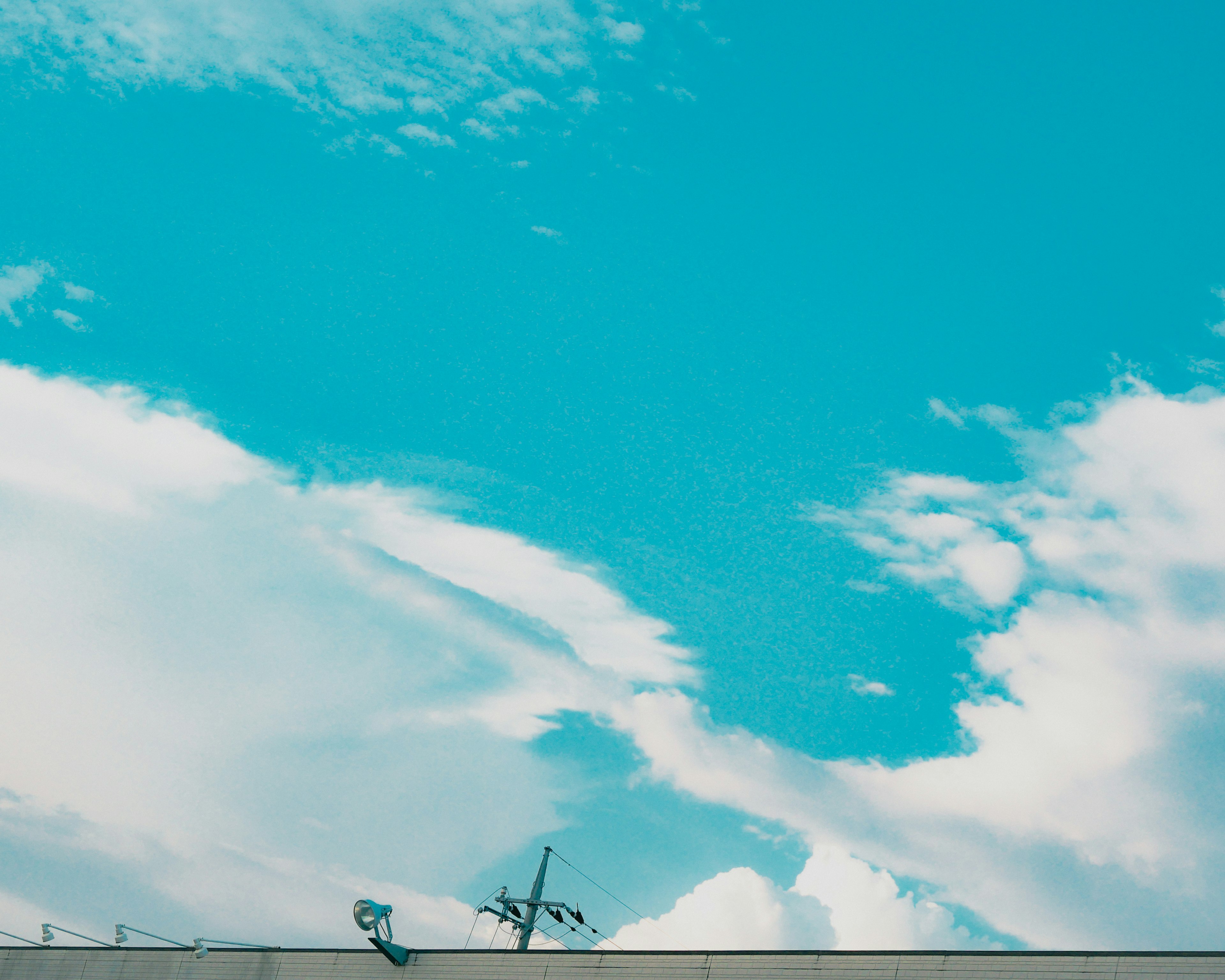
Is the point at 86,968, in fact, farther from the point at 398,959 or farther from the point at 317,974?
the point at 398,959

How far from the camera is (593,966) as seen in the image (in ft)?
98.1

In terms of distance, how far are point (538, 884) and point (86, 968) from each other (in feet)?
66.8

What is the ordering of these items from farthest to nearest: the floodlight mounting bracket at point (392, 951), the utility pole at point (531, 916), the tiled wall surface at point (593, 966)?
the utility pole at point (531, 916) < the floodlight mounting bracket at point (392, 951) < the tiled wall surface at point (593, 966)

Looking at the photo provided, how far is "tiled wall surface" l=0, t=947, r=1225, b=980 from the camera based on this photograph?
2438cm

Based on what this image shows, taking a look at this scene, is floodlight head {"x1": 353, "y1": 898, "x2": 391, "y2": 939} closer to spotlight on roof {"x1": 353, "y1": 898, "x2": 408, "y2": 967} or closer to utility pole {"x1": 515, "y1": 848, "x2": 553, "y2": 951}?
spotlight on roof {"x1": 353, "y1": 898, "x2": 408, "y2": 967}

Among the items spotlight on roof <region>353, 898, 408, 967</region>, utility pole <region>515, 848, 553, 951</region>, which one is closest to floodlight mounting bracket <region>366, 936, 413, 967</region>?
spotlight on roof <region>353, 898, 408, 967</region>

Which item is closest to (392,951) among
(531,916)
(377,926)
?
(377,926)

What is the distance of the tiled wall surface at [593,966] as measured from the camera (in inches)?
960

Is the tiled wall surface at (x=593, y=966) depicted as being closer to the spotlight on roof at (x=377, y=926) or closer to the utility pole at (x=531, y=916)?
the spotlight on roof at (x=377, y=926)

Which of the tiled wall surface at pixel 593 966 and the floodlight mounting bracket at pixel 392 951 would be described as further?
the floodlight mounting bracket at pixel 392 951

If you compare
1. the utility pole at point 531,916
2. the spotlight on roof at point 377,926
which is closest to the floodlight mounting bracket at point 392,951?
the spotlight on roof at point 377,926

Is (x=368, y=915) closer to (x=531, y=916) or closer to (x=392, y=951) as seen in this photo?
(x=392, y=951)

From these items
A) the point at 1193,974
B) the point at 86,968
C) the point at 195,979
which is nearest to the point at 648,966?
the point at 1193,974

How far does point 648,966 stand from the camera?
29.4 metres
